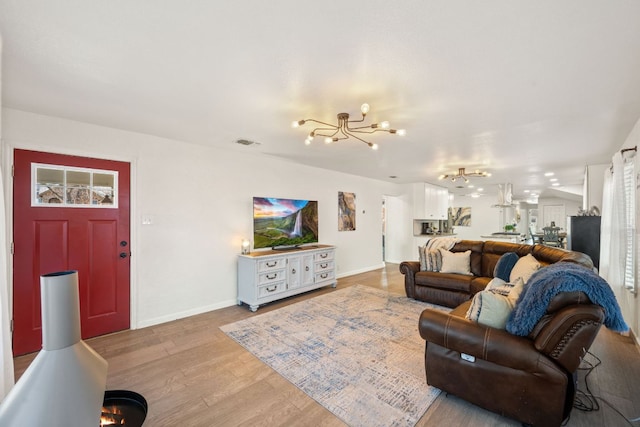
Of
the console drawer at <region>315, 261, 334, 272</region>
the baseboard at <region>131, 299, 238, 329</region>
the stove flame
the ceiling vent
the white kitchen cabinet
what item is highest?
the ceiling vent

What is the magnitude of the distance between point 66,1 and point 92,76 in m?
0.77

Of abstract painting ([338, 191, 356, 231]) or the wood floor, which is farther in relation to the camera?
abstract painting ([338, 191, 356, 231])

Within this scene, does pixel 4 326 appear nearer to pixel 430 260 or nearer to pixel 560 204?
pixel 430 260

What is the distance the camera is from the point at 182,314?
354 centimetres

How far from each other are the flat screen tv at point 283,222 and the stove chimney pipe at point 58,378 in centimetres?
327

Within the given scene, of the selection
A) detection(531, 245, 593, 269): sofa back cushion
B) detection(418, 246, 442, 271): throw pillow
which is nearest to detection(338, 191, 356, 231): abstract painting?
detection(418, 246, 442, 271): throw pillow

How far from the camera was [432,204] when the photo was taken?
730cm

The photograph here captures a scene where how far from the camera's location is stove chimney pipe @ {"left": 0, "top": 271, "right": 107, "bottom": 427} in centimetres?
86

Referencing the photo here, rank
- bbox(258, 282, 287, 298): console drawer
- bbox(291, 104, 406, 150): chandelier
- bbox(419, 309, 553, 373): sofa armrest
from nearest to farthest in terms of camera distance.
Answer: bbox(419, 309, 553, 373): sofa armrest
bbox(291, 104, 406, 150): chandelier
bbox(258, 282, 287, 298): console drawer

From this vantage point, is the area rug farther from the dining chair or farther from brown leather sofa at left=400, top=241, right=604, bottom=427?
the dining chair

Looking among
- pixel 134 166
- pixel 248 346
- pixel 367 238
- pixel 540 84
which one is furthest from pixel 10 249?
pixel 367 238

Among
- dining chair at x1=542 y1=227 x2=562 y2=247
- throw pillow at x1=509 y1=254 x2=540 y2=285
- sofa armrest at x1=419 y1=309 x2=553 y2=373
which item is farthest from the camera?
dining chair at x1=542 y1=227 x2=562 y2=247

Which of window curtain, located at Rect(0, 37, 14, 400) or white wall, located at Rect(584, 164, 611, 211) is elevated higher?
white wall, located at Rect(584, 164, 611, 211)

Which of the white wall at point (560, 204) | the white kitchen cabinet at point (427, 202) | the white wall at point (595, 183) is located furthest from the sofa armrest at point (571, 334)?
the white wall at point (560, 204)
